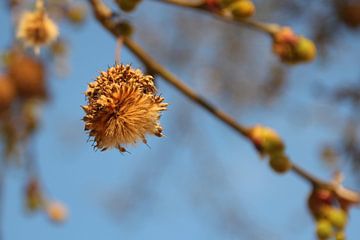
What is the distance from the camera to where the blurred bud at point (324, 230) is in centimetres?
81

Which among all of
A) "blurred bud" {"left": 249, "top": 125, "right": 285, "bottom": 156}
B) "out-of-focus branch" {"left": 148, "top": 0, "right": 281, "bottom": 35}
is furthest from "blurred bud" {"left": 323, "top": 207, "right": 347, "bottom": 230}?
"out-of-focus branch" {"left": 148, "top": 0, "right": 281, "bottom": 35}

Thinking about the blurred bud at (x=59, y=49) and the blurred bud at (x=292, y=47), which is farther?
the blurred bud at (x=59, y=49)

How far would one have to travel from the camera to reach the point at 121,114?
1.71ft

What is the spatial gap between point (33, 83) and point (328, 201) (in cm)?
87

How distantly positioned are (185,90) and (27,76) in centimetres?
74

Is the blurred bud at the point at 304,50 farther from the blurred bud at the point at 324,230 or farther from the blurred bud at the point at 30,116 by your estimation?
the blurred bud at the point at 30,116

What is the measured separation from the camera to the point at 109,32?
840mm

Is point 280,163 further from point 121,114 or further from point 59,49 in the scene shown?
point 59,49

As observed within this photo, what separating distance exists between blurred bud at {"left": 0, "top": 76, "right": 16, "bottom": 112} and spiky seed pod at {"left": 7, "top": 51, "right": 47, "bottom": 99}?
2cm

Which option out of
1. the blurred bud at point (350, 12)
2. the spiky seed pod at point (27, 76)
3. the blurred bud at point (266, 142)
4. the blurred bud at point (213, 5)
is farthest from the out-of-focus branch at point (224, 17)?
the blurred bud at point (350, 12)

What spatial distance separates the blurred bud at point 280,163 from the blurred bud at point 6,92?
0.76 meters

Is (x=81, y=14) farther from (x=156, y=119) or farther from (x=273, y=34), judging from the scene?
(x=156, y=119)

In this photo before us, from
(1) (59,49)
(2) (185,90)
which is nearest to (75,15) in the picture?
(1) (59,49)

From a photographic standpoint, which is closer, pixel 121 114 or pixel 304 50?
pixel 121 114
